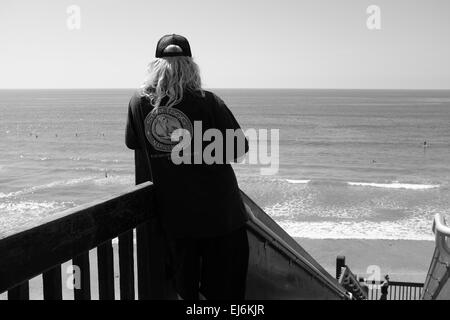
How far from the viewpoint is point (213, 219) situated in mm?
2244

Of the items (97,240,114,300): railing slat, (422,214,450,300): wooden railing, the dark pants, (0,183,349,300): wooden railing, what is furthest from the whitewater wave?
(97,240,114,300): railing slat

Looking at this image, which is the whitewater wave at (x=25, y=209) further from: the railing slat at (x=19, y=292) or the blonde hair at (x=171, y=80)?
the railing slat at (x=19, y=292)

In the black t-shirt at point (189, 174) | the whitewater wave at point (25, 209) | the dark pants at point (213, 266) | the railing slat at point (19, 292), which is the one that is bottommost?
the whitewater wave at point (25, 209)

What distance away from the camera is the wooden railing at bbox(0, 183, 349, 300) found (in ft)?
4.92

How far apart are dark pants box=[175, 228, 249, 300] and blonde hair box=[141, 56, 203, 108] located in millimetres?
663

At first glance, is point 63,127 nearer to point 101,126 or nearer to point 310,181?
point 101,126

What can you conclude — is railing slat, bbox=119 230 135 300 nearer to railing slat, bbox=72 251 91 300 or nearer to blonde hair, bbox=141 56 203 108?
railing slat, bbox=72 251 91 300

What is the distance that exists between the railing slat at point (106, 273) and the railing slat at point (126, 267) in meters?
0.15

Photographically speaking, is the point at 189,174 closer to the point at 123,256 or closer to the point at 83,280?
the point at 123,256

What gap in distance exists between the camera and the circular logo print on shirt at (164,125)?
2246 mm

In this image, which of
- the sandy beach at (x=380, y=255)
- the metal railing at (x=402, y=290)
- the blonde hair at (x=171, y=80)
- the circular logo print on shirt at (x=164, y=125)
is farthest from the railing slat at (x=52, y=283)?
the sandy beach at (x=380, y=255)

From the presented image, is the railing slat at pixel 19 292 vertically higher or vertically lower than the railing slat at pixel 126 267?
higher

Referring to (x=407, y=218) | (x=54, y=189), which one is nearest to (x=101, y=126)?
(x=54, y=189)
